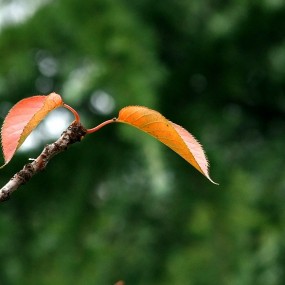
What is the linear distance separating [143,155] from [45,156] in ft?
3.34

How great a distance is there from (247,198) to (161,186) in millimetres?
324

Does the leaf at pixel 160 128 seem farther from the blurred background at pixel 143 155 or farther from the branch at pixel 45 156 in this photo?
the blurred background at pixel 143 155

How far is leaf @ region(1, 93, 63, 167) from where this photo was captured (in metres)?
0.45

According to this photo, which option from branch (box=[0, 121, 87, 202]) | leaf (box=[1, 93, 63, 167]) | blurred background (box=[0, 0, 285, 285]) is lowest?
blurred background (box=[0, 0, 285, 285])

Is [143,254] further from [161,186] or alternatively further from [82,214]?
[161,186]

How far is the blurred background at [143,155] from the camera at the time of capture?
1.52 m

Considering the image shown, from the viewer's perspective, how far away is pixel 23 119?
18.5 inches

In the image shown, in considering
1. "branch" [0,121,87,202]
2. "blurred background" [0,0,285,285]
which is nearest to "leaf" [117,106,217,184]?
"branch" [0,121,87,202]

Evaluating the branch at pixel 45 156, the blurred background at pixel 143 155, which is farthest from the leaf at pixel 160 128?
the blurred background at pixel 143 155

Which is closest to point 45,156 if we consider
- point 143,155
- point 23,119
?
point 23,119

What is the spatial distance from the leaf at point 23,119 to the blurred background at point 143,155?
3.00ft

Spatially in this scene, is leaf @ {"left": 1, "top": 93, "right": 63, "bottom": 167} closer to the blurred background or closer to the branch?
the branch

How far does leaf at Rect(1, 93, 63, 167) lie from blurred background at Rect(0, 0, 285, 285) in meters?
0.91

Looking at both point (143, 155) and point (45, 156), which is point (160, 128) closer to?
point (45, 156)
